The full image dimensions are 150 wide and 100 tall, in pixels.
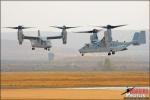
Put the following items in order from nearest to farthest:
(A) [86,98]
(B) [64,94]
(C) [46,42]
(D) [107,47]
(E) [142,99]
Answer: (E) [142,99] < (A) [86,98] < (B) [64,94] < (D) [107,47] < (C) [46,42]

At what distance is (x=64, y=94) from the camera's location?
337 ft

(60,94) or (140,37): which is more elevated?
(140,37)

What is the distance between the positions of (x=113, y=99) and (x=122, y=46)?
46543 millimetres

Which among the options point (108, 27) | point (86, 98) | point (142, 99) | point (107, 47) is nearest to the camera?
point (142, 99)

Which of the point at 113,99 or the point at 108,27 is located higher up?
the point at 108,27

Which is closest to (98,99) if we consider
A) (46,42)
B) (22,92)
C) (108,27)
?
(22,92)

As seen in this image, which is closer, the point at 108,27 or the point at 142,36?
the point at 108,27

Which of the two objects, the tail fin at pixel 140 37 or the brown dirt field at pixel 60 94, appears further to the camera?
the tail fin at pixel 140 37

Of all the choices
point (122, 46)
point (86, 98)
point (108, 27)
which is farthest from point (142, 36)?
point (86, 98)

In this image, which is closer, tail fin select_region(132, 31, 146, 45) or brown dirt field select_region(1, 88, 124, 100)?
brown dirt field select_region(1, 88, 124, 100)

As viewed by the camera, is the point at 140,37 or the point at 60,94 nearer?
the point at 60,94

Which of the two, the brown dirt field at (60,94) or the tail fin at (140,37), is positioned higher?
the tail fin at (140,37)

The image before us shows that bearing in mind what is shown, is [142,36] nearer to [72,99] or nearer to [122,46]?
[122,46]

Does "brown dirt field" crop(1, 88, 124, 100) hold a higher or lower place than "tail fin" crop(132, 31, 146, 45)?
lower
